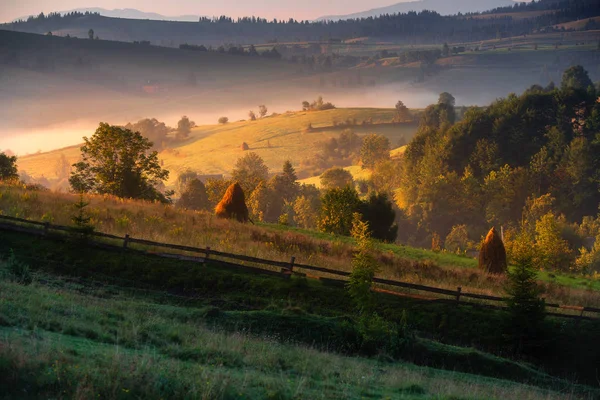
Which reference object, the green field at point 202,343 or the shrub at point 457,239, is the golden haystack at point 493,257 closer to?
the green field at point 202,343

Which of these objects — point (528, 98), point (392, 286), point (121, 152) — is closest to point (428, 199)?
point (528, 98)

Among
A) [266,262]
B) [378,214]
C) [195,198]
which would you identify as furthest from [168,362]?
[195,198]

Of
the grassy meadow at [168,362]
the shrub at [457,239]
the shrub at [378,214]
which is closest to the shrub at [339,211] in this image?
the shrub at [378,214]

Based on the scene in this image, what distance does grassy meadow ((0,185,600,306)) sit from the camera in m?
32.0

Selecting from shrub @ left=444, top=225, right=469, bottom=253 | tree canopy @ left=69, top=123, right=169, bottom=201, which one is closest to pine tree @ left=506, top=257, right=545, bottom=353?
tree canopy @ left=69, top=123, right=169, bottom=201

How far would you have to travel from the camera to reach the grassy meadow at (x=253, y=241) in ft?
105

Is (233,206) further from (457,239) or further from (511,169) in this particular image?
(511,169)

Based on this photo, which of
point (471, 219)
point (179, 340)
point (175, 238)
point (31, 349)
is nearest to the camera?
point (31, 349)

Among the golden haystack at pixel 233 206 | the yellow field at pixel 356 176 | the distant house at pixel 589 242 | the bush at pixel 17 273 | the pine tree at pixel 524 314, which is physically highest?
the bush at pixel 17 273

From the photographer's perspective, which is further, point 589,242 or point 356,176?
point 356,176

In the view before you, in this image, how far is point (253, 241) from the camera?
3441cm

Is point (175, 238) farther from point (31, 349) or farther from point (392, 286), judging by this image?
point (31, 349)

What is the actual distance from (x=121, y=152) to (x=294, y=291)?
32867mm

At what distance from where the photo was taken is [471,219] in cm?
12094
